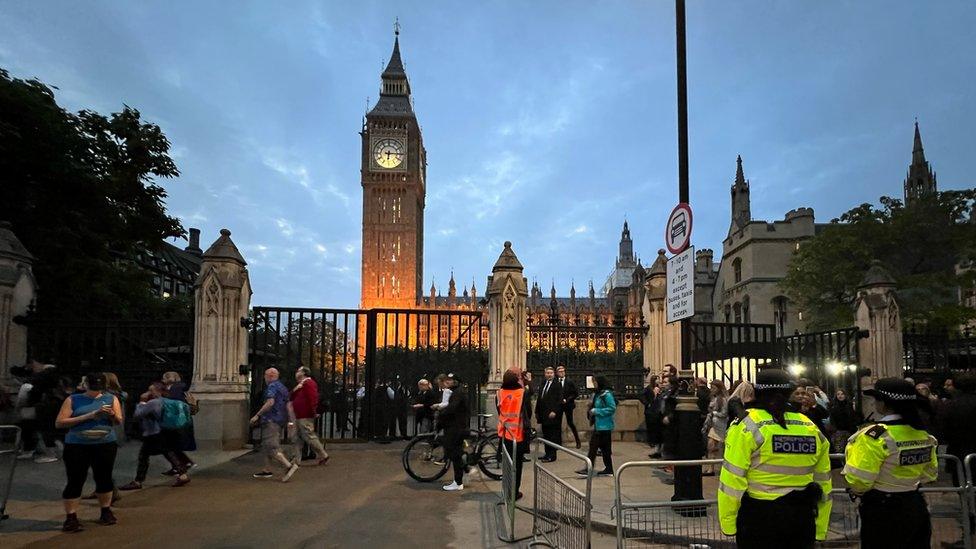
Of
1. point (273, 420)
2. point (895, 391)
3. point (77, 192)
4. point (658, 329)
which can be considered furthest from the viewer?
point (77, 192)

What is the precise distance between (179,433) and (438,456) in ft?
12.1

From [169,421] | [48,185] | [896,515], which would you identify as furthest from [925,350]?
[48,185]

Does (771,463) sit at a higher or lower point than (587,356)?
lower

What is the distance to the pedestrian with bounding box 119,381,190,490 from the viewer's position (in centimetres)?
880

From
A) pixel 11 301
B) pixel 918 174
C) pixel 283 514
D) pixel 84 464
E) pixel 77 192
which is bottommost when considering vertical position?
pixel 283 514

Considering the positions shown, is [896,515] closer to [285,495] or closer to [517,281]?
[285,495]

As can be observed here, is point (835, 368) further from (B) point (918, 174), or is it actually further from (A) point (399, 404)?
(B) point (918, 174)

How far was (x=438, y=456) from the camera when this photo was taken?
9508mm

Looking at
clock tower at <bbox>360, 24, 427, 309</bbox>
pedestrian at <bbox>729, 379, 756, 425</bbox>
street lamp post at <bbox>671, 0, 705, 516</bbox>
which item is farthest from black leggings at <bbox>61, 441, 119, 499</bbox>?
clock tower at <bbox>360, 24, 427, 309</bbox>

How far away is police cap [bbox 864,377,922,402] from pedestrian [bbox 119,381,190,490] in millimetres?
8529

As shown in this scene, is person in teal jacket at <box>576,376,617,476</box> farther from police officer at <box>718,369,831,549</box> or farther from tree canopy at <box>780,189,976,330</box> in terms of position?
tree canopy at <box>780,189,976,330</box>

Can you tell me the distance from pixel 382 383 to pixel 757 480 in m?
10.9

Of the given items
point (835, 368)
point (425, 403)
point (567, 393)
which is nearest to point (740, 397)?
point (567, 393)

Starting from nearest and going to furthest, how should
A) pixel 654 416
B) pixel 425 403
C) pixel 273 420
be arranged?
pixel 273 420 < pixel 654 416 < pixel 425 403
